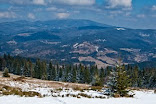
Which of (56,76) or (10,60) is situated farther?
(10,60)

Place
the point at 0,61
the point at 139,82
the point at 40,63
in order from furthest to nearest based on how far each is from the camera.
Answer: the point at 0,61, the point at 40,63, the point at 139,82

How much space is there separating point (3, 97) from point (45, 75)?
10524cm

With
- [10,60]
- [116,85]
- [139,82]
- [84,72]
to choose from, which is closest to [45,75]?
[84,72]

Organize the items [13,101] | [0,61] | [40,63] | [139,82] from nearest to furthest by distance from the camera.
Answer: [13,101] < [139,82] < [40,63] < [0,61]

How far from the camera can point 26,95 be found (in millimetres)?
21641

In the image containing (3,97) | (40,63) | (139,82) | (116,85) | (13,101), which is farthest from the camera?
(40,63)

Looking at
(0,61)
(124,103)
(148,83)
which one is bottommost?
(148,83)

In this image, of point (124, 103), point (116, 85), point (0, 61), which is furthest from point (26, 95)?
point (0, 61)

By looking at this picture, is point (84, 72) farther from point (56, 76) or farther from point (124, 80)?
point (124, 80)

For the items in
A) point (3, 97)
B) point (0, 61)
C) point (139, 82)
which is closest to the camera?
point (3, 97)

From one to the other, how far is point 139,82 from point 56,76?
49664 mm

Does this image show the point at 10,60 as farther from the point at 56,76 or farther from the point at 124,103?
the point at 124,103

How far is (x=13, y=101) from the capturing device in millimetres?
18797

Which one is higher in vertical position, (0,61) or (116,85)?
(116,85)
